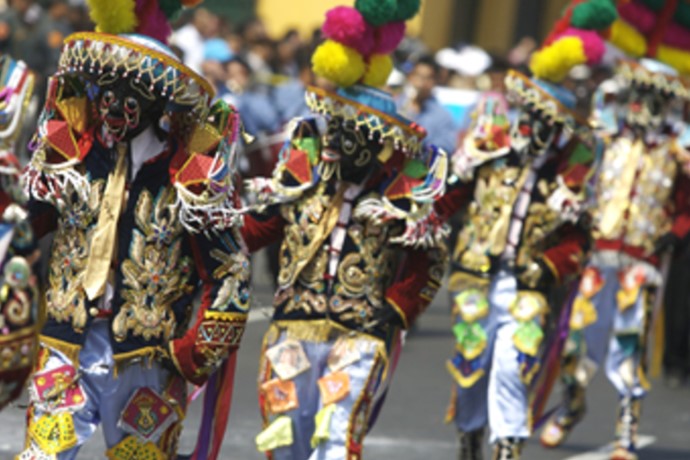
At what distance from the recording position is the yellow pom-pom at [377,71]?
322 inches

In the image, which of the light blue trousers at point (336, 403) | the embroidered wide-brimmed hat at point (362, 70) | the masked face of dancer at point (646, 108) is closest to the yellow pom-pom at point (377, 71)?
the embroidered wide-brimmed hat at point (362, 70)

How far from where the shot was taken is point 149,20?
7.02m

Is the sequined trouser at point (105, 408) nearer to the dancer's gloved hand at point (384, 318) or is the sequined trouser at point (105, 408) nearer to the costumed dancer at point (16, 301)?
the costumed dancer at point (16, 301)

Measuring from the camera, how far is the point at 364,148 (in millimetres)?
8016

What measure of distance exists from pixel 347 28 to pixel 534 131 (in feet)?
5.69

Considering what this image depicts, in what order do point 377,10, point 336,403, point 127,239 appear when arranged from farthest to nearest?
point 377,10, point 336,403, point 127,239

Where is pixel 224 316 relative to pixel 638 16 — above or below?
below

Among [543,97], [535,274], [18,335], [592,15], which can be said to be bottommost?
[18,335]

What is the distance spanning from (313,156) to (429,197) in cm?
49

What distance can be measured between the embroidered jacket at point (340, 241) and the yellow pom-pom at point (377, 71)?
13.5 inches

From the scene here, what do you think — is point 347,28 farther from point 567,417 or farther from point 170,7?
point 567,417

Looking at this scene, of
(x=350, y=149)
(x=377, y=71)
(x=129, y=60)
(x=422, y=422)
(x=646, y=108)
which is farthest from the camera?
(x=422, y=422)

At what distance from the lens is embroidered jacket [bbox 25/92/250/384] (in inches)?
268

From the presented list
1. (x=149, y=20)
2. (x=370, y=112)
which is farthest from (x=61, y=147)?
(x=370, y=112)
